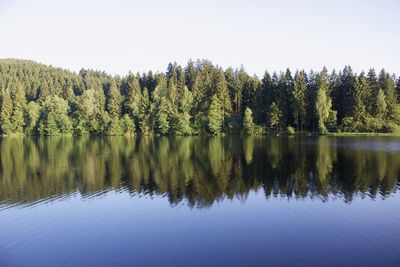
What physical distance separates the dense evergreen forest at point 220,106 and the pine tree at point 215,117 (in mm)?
334

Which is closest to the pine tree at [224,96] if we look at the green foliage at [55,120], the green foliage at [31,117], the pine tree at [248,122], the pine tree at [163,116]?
the pine tree at [248,122]

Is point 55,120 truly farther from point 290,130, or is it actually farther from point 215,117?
point 290,130

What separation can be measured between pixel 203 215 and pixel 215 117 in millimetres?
90030

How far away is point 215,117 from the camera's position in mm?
114500

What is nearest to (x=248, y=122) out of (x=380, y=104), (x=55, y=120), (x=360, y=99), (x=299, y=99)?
(x=299, y=99)

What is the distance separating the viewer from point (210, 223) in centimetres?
2356

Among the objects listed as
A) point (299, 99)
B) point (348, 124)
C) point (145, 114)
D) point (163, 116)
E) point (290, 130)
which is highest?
point (299, 99)

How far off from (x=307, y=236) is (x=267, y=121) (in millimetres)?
95310

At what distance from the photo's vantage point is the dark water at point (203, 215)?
18.4m

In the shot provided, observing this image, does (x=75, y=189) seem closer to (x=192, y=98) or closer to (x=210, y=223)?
(x=210, y=223)

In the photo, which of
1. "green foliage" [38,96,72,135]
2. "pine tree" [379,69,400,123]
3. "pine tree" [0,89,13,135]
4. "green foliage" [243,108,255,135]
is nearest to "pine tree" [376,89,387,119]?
"pine tree" [379,69,400,123]

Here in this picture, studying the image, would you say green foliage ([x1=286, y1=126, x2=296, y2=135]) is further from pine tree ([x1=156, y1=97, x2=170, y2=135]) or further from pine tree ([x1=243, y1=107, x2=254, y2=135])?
pine tree ([x1=156, y1=97, x2=170, y2=135])

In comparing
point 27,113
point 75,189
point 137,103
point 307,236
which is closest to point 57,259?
point 307,236

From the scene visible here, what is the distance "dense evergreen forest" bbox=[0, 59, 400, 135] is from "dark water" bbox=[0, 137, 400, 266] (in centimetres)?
6332
